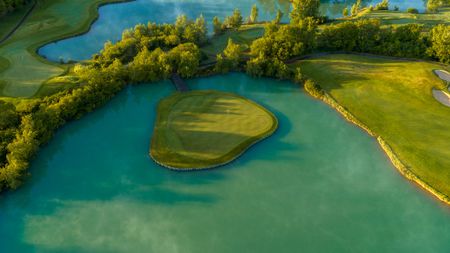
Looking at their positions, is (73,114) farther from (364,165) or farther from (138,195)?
(364,165)

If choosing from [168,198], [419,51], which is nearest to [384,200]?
[168,198]

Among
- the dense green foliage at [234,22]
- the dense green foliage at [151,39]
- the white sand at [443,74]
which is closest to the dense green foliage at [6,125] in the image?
the dense green foliage at [151,39]

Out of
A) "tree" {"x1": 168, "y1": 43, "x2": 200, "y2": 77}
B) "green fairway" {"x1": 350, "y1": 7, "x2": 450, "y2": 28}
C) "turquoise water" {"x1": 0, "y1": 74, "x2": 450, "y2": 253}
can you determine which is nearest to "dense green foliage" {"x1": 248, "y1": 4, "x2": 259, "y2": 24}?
"green fairway" {"x1": 350, "y1": 7, "x2": 450, "y2": 28}

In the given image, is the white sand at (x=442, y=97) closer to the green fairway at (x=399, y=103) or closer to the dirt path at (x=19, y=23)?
the green fairway at (x=399, y=103)

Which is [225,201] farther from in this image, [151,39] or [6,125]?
[151,39]

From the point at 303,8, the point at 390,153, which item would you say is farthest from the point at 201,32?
the point at 390,153

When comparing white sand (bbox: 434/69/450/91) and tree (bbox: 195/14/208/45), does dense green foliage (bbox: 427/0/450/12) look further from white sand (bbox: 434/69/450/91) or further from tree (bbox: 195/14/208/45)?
tree (bbox: 195/14/208/45)

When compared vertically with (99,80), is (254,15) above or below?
above
